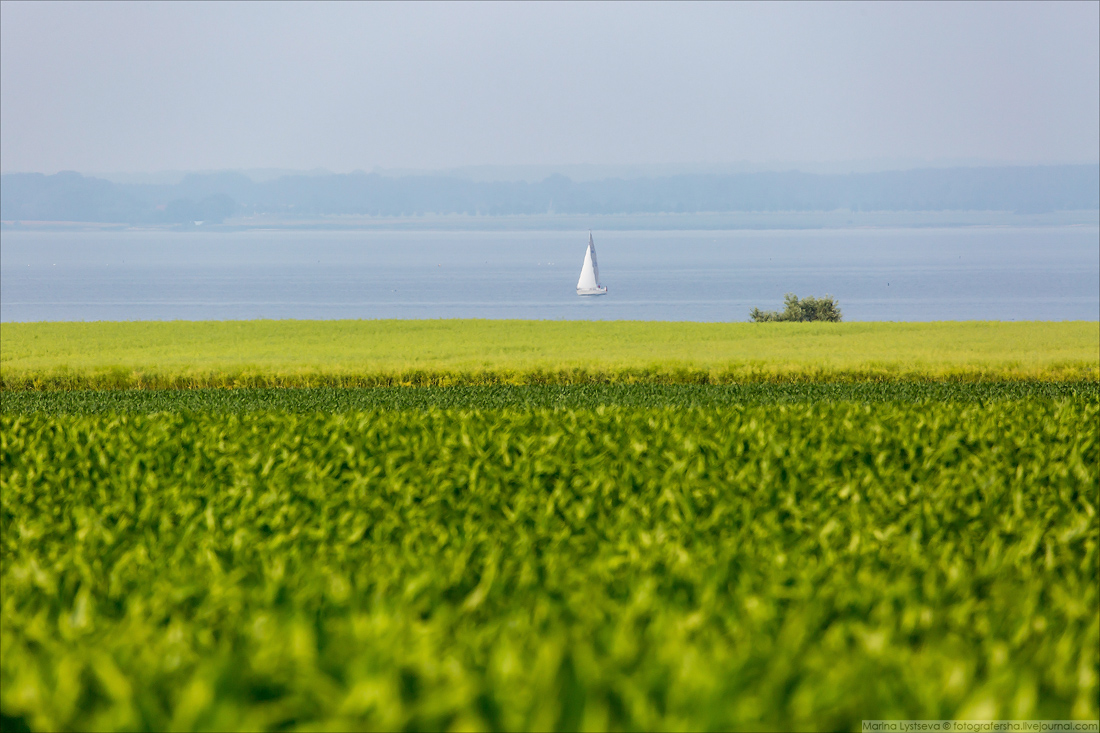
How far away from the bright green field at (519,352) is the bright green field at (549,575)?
16.5 metres

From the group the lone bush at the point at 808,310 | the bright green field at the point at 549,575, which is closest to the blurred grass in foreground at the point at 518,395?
the bright green field at the point at 549,575

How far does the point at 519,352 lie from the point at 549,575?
1160 inches

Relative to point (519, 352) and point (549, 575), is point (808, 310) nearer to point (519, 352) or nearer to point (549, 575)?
point (519, 352)

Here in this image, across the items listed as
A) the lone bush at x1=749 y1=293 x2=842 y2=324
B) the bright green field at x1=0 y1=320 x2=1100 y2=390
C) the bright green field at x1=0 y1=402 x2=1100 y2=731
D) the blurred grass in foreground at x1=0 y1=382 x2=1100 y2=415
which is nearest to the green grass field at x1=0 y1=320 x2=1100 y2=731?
the bright green field at x1=0 y1=402 x2=1100 y2=731

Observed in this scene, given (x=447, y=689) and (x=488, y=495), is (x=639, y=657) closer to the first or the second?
(x=447, y=689)

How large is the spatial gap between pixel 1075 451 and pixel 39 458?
9.80m

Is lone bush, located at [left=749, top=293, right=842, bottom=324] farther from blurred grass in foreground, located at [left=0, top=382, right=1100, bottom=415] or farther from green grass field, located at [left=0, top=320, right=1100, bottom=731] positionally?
green grass field, located at [left=0, top=320, right=1100, bottom=731]

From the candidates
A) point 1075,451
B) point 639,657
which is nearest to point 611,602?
point 639,657

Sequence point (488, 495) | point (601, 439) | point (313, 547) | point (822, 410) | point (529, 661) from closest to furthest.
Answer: point (529, 661) < point (313, 547) < point (488, 495) < point (601, 439) < point (822, 410)

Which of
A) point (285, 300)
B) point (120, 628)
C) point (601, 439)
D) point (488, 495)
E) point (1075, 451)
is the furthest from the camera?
point (285, 300)

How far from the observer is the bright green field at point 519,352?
89.3 feet

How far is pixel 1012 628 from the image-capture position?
154 inches

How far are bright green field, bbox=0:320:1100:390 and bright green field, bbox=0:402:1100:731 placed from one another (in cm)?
1653

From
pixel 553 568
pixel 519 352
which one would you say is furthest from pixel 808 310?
pixel 553 568
